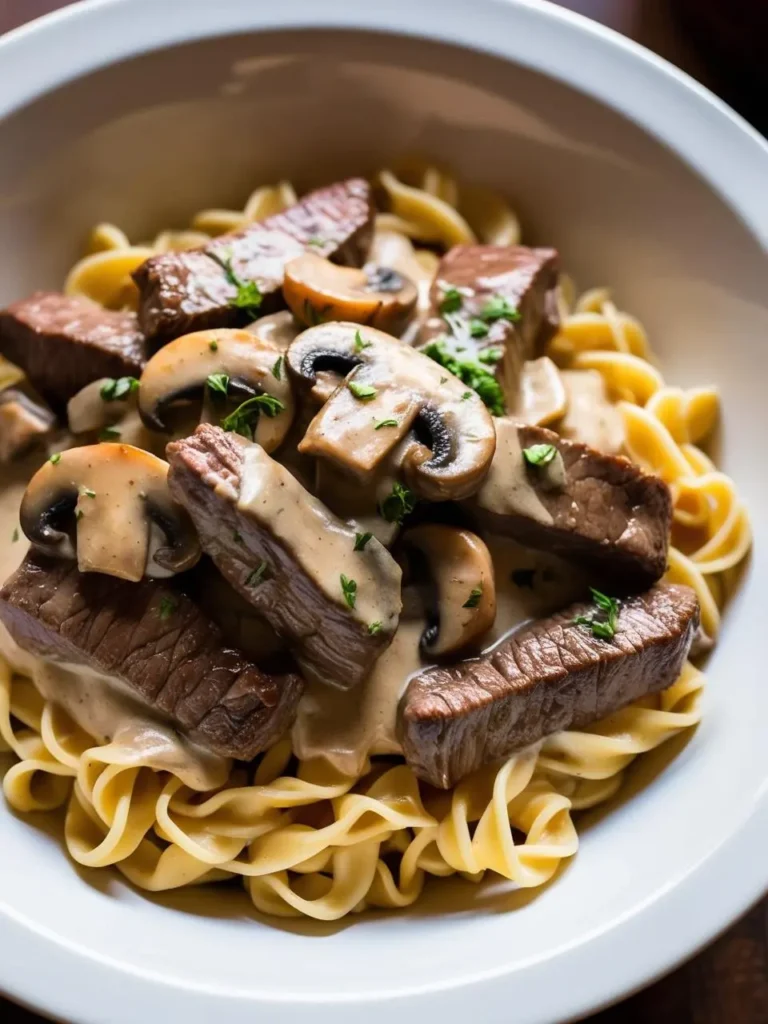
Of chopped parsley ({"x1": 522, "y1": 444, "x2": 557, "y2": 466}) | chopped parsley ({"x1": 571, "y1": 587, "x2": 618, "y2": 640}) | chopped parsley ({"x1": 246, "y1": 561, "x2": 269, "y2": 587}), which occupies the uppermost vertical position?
chopped parsley ({"x1": 522, "y1": 444, "x2": 557, "y2": 466})

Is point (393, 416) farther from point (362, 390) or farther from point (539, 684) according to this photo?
point (539, 684)

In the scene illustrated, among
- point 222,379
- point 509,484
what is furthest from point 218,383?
point 509,484

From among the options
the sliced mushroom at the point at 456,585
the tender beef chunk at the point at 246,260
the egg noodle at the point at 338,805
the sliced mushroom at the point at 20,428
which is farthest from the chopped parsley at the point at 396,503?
the sliced mushroom at the point at 20,428

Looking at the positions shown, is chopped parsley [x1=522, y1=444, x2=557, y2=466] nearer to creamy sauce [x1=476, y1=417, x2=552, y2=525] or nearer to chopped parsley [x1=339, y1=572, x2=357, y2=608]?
creamy sauce [x1=476, y1=417, x2=552, y2=525]

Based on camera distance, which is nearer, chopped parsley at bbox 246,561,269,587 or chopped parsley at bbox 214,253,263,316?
chopped parsley at bbox 246,561,269,587

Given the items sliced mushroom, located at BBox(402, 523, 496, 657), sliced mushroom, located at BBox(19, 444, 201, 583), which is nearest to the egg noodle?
sliced mushroom, located at BBox(402, 523, 496, 657)

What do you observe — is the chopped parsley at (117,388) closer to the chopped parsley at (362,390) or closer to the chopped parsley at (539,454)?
the chopped parsley at (362,390)

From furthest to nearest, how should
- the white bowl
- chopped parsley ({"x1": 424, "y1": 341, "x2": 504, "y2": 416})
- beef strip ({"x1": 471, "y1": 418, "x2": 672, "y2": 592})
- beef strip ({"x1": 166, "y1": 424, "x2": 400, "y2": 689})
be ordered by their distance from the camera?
chopped parsley ({"x1": 424, "y1": 341, "x2": 504, "y2": 416}), beef strip ({"x1": 471, "y1": 418, "x2": 672, "y2": 592}), beef strip ({"x1": 166, "y1": 424, "x2": 400, "y2": 689}), the white bowl
